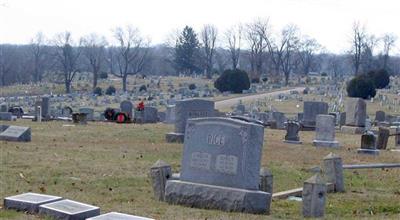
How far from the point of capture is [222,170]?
34.4 feet

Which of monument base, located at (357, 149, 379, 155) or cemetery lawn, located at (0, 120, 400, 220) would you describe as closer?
cemetery lawn, located at (0, 120, 400, 220)

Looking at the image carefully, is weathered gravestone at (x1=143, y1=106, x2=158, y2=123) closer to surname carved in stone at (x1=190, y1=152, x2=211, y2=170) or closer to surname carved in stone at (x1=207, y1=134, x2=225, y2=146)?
surname carved in stone at (x1=190, y1=152, x2=211, y2=170)

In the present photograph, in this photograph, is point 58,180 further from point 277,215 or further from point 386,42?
point 386,42

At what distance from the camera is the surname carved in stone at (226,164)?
1038 centimetres

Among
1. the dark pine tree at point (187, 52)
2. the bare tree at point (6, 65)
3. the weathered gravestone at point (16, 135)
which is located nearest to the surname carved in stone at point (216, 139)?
the weathered gravestone at point (16, 135)

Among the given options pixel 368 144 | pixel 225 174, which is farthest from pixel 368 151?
pixel 225 174

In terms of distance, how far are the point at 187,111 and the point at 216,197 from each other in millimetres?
12203

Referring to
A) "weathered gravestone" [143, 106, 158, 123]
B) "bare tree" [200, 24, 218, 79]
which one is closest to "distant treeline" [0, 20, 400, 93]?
"bare tree" [200, 24, 218, 79]

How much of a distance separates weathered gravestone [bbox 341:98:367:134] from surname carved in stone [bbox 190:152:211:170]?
20.1 m

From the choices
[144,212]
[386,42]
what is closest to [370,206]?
[144,212]

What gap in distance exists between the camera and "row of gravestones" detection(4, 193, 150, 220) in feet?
26.1

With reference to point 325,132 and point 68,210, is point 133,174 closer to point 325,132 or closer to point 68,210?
point 68,210

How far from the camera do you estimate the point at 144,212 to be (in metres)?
9.60

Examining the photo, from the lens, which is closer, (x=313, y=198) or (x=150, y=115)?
(x=313, y=198)
